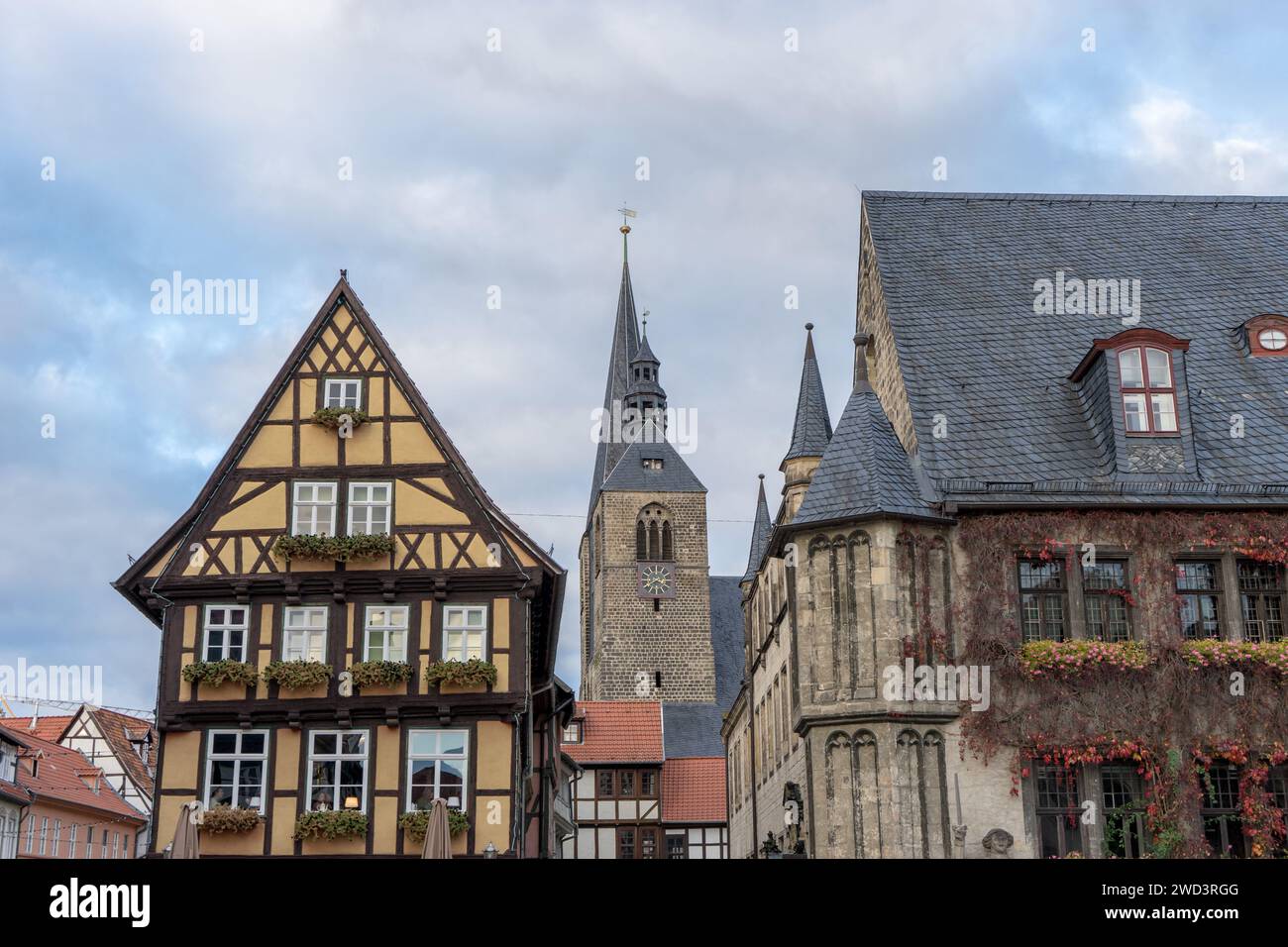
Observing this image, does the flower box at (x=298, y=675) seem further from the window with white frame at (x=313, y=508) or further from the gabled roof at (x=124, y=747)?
the gabled roof at (x=124, y=747)

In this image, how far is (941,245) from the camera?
25609 millimetres

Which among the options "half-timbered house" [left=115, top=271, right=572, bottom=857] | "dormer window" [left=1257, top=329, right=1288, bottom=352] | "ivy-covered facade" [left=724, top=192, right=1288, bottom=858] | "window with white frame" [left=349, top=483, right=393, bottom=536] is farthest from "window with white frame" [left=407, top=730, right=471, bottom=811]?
"dormer window" [left=1257, top=329, right=1288, bottom=352]

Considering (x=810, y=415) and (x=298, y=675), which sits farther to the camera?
(x=810, y=415)

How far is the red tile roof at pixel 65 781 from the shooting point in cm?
4109

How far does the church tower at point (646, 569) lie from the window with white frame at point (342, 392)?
53.3 m

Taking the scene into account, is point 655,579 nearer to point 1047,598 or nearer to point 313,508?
point 313,508

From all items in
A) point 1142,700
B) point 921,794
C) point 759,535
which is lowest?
point 921,794

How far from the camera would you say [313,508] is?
78.4ft

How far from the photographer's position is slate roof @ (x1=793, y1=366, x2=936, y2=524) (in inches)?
797

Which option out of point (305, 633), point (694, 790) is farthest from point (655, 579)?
point (305, 633)

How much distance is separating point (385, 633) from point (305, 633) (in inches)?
49.9

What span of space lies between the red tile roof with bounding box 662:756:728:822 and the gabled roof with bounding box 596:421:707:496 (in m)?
31.7
